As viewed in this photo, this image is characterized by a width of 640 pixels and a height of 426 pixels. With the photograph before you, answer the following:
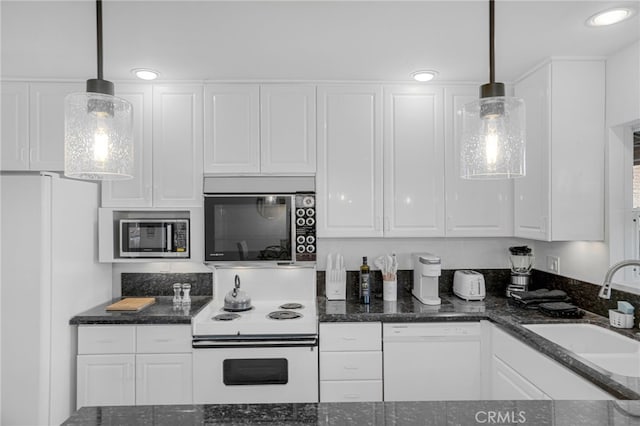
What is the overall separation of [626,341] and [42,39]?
10.8 feet

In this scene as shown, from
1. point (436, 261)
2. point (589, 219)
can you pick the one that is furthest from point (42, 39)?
point (589, 219)

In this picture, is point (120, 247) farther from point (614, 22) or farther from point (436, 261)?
point (614, 22)

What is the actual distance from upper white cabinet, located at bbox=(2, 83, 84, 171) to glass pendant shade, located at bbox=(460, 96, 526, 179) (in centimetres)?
270

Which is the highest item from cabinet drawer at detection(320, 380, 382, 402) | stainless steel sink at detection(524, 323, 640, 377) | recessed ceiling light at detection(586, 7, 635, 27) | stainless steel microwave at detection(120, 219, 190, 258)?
recessed ceiling light at detection(586, 7, 635, 27)

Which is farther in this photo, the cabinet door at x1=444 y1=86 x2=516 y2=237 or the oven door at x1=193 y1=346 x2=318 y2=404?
the cabinet door at x1=444 y1=86 x2=516 y2=237

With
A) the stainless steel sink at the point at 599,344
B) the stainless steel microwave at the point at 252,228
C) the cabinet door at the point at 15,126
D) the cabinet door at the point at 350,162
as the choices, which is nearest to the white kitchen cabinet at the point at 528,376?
the stainless steel sink at the point at 599,344

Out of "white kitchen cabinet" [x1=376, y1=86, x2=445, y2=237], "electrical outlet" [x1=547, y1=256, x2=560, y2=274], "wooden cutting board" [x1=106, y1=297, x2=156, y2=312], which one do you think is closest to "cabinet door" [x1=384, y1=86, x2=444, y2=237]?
"white kitchen cabinet" [x1=376, y1=86, x2=445, y2=237]

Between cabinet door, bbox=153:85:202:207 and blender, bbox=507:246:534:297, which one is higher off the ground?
cabinet door, bbox=153:85:202:207

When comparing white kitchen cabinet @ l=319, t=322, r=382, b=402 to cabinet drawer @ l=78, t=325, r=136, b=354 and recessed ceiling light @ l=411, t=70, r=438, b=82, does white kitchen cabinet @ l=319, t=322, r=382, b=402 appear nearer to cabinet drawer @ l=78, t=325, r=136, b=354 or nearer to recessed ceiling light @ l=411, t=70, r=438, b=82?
cabinet drawer @ l=78, t=325, r=136, b=354

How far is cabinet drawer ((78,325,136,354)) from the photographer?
2.40 m

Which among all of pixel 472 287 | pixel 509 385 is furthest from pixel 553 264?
pixel 509 385

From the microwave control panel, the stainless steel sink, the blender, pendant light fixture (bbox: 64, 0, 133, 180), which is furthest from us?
the blender

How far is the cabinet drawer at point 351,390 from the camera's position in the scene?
2432 mm

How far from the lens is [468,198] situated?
280 cm
